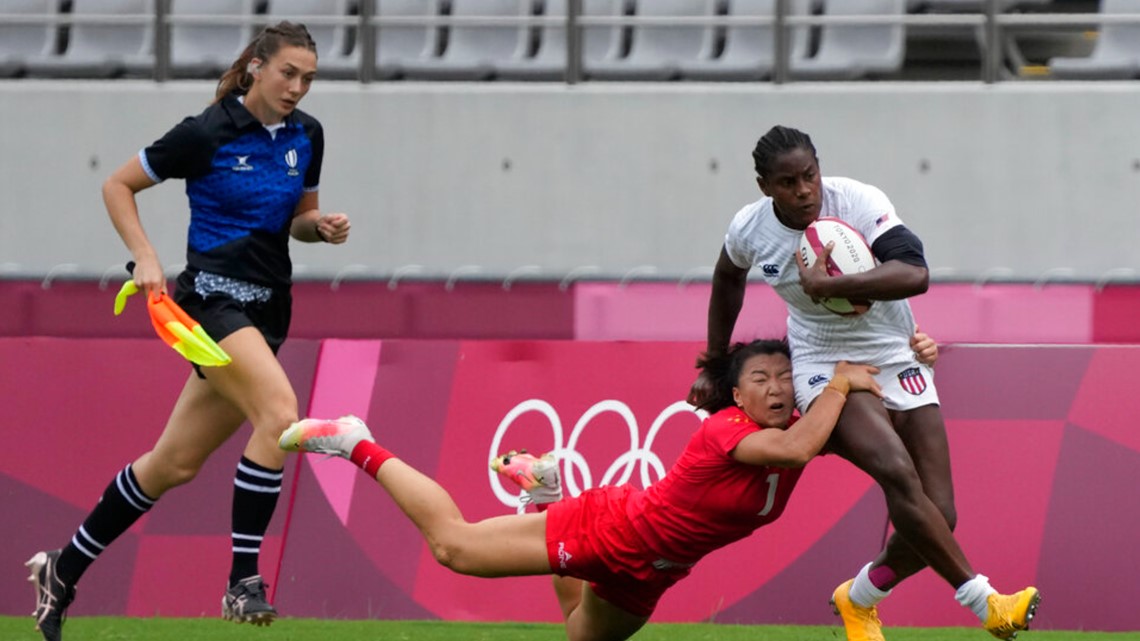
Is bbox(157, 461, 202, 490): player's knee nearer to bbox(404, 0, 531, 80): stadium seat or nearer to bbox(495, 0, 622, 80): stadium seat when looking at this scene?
bbox(495, 0, 622, 80): stadium seat

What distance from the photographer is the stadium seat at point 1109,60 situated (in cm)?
1166

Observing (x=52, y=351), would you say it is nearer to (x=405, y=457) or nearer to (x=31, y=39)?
(x=405, y=457)

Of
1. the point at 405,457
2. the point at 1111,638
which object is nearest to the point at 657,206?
the point at 405,457

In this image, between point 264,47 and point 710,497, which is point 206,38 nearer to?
point 264,47

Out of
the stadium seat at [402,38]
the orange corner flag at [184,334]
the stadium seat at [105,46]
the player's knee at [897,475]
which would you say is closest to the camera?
the player's knee at [897,475]

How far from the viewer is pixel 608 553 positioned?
5.25 metres

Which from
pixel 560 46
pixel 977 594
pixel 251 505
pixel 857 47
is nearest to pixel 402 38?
pixel 560 46

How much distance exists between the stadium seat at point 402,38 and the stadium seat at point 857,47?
272 centimetres

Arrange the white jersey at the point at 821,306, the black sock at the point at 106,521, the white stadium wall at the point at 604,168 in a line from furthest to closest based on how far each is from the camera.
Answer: the white stadium wall at the point at 604,168
the black sock at the point at 106,521
the white jersey at the point at 821,306

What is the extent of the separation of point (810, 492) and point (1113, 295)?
7.48ft

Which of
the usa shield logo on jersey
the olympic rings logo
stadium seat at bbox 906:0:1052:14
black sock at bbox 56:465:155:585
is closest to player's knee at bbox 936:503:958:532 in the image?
the usa shield logo on jersey

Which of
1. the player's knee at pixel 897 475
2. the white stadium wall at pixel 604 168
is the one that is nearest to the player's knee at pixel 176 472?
the player's knee at pixel 897 475

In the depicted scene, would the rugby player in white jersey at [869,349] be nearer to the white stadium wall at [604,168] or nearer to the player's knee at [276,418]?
the player's knee at [276,418]

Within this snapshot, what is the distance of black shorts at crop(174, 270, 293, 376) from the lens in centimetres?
590
